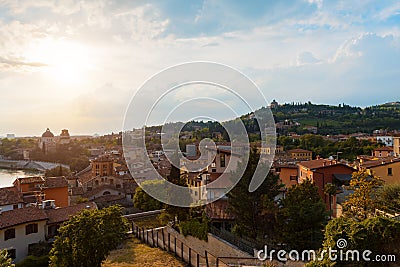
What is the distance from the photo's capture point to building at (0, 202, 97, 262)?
942 centimetres

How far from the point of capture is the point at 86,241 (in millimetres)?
5945

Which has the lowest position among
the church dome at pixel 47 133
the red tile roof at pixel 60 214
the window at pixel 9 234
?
the window at pixel 9 234

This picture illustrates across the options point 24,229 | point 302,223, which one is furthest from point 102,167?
point 302,223

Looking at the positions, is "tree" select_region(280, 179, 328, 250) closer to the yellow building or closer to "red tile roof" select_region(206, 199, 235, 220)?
"red tile roof" select_region(206, 199, 235, 220)

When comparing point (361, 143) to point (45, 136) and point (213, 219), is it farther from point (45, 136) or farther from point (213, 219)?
point (45, 136)

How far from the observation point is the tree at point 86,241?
595 centimetres

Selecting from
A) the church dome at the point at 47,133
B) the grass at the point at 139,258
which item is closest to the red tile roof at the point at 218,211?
the grass at the point at 139,258

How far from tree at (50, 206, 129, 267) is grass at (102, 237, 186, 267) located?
141 centimetres

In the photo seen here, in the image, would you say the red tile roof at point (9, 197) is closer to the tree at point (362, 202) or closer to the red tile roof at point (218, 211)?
the red tile roof at point (218, 211)

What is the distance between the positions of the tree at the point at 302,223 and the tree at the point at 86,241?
360 cm

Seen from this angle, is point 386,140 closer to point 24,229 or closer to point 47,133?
point 24,229

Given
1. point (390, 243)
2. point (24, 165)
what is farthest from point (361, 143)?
point (24, 165)

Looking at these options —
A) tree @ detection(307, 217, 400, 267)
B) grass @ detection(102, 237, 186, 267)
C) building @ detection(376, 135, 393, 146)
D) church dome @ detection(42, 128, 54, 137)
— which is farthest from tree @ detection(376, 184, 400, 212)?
church dome @ detection(42, 128, 54, 137)

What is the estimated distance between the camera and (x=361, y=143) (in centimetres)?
3156
